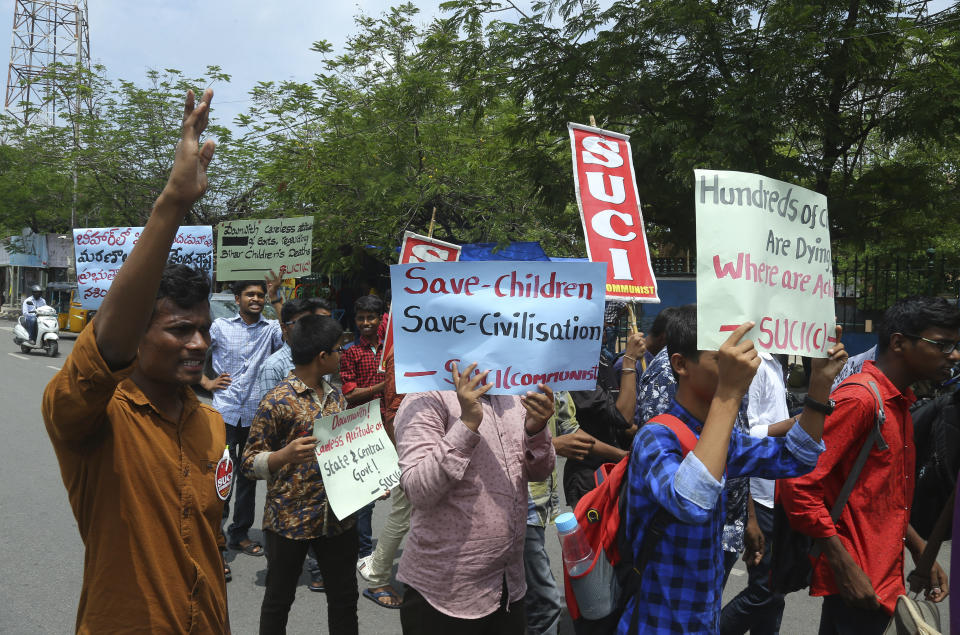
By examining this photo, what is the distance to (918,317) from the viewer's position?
310 cm

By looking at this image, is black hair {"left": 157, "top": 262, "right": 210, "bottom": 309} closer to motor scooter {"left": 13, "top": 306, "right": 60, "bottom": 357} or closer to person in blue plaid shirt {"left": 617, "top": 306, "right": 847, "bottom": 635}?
person in blue plaid shirt {"left": 617, "top": 306, "right": 847, "bottom": 635}

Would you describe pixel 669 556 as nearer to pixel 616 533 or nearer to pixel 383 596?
pixel 616 533

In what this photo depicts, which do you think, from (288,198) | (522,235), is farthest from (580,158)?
(288,198)

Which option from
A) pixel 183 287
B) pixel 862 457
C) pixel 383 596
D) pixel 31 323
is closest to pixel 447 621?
pixel 183 287

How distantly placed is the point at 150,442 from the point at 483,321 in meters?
1.12

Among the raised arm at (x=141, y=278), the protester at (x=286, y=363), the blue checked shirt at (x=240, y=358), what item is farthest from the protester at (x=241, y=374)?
the raised arm at (x=141, y=278)

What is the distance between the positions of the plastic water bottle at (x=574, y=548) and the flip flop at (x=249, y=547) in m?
3.93

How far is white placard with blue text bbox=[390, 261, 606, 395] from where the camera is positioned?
259 cm

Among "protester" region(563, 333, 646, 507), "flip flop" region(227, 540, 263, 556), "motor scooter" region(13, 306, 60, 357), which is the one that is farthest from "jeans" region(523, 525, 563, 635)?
"motor scooter" region(13, 306, 60, 357)

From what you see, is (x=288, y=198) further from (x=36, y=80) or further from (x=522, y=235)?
(x=36, y=80)

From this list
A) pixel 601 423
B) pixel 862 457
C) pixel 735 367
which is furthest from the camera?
pixel 601 423

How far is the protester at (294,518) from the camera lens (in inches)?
138

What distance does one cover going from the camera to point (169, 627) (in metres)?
1.94

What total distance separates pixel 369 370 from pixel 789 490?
356 centimetres
